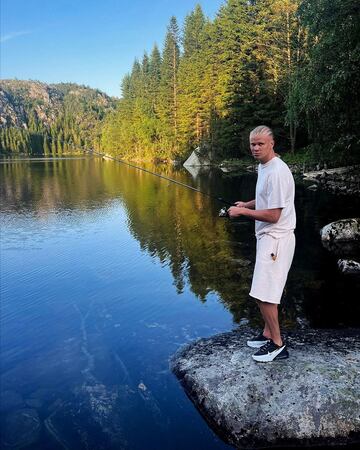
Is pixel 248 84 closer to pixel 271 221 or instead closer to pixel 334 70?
pixel 334 70

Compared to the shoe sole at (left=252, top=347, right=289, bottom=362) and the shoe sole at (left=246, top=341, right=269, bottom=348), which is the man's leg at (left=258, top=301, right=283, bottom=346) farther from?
the shoe sole at (left=246, top=341, right=269, bottom=348)

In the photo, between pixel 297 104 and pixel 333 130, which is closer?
pixel 333 130

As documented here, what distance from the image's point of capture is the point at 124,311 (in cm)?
927

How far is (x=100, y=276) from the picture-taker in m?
12.0

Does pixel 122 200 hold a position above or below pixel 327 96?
below

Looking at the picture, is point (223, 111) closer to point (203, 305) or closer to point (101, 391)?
point (203, 305)

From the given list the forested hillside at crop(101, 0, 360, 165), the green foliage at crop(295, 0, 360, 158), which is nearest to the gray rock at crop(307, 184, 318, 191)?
the forested hillside at crop(101, 0, 360, 165)

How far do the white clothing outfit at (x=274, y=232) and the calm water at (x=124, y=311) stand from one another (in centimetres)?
210

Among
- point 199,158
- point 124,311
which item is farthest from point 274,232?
point 199,158

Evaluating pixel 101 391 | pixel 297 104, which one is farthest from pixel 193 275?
pixel 297 104

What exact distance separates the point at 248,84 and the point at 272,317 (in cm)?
4407

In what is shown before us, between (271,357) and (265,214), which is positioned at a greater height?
(265,214)

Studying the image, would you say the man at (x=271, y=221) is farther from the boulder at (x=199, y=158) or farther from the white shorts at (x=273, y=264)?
the boulder at (x=199, y=158)

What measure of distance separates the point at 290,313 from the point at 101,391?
4582mm
